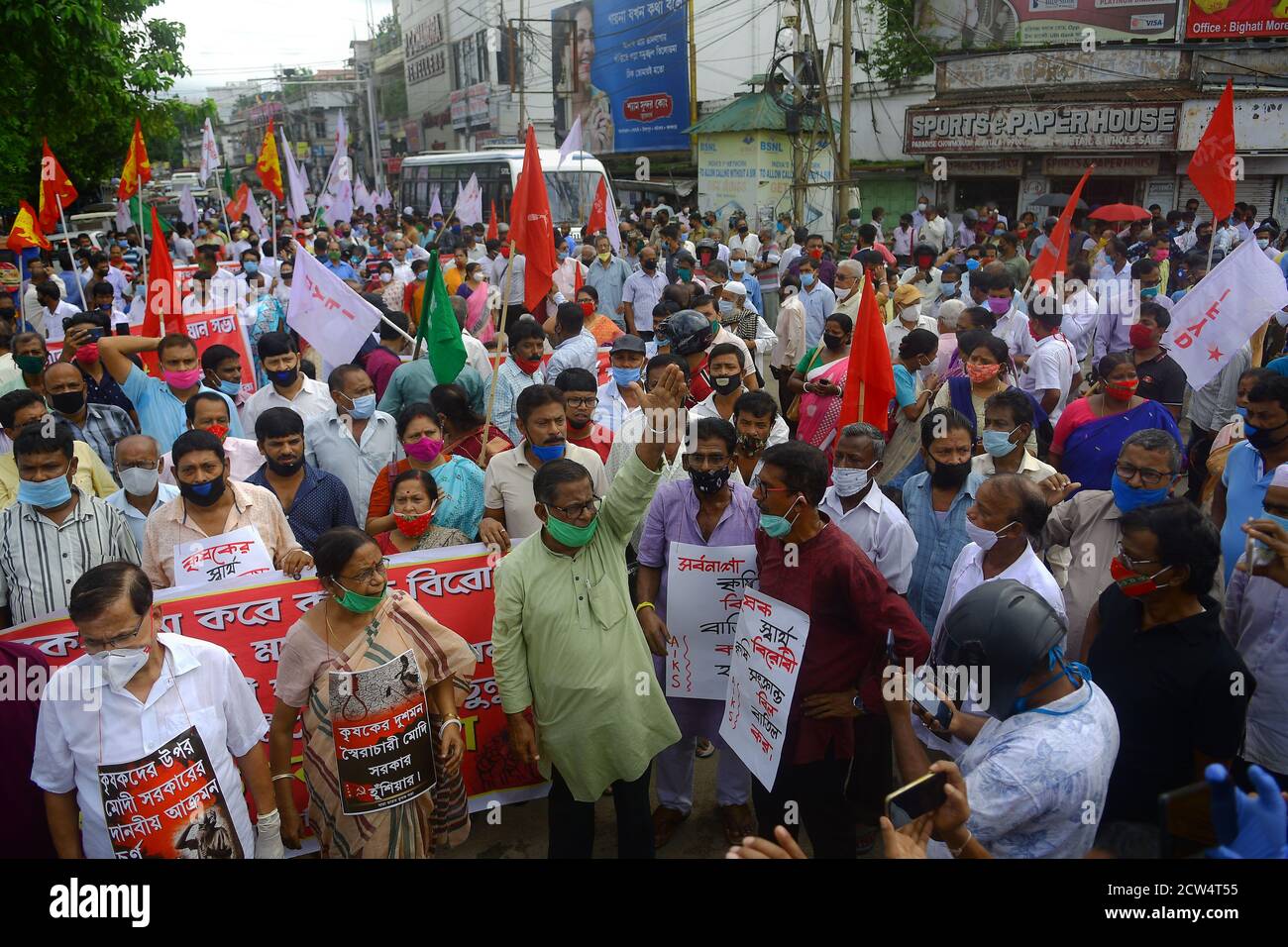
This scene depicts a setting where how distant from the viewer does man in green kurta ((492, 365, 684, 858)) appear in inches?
128

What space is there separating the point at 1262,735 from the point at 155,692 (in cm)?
362

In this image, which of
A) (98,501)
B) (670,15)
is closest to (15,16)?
(98,501)

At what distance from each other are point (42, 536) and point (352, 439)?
Answer: 1.67m

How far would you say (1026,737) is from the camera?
2291 mm

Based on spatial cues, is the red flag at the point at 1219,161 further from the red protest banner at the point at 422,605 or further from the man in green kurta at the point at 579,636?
the red protest banner at the point at 422,605

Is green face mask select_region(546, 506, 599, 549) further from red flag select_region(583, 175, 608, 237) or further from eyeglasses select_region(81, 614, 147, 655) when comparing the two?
red flag select_region(583, 175, 608, 237)

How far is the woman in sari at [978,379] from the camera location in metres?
5.34

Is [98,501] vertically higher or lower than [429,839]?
higher

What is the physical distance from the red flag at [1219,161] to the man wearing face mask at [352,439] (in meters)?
5.81

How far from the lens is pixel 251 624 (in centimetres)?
374

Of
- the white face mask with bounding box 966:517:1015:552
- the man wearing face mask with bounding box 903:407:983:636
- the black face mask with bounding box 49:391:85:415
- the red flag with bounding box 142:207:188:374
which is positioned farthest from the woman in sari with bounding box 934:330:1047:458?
the red flag with bounding box 142:207:188:374

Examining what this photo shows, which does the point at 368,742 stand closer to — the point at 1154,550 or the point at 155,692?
the point at 155,692

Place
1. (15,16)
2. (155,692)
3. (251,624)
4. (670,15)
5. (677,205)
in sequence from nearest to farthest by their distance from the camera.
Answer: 1. (155,692)
2. (251,624)
3. (15,16)
4. (677,205)
5. (670,15)
